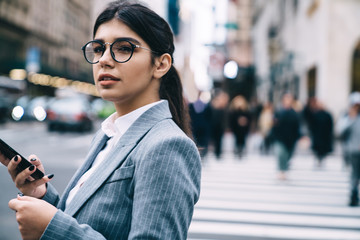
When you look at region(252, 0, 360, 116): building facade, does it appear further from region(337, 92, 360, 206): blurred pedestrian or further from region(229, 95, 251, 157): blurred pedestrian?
region(337, 92, 360, 206): blurred pedestrian

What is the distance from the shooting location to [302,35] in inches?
930

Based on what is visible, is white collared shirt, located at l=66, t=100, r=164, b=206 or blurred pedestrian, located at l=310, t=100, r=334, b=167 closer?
white collared shirt, located at l=66, t=100, r=164, b=206

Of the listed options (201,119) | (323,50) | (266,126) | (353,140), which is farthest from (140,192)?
(323,50)

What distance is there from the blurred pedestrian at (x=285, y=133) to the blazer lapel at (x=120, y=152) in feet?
29.0

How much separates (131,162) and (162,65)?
0.42 meters

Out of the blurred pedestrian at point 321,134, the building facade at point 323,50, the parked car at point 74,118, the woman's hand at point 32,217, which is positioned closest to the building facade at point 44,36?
the parked car at point 74,118

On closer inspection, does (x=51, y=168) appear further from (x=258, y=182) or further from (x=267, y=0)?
(x=267, y=0)

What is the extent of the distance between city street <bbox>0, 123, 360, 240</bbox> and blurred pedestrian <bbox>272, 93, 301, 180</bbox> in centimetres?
54

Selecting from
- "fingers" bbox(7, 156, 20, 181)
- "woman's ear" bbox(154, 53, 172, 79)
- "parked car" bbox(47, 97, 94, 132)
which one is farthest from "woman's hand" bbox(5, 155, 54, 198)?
"parked car" bbox(47, 97, 94, 132)

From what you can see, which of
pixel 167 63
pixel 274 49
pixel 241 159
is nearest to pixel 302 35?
pixel 274 49

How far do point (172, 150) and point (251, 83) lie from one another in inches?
1611

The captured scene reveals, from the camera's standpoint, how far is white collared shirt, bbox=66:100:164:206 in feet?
5.35

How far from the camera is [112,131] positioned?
181cm

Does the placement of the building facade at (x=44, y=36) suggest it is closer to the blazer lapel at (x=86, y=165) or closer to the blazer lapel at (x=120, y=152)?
the blazer lapel at (x=86, y=165)
